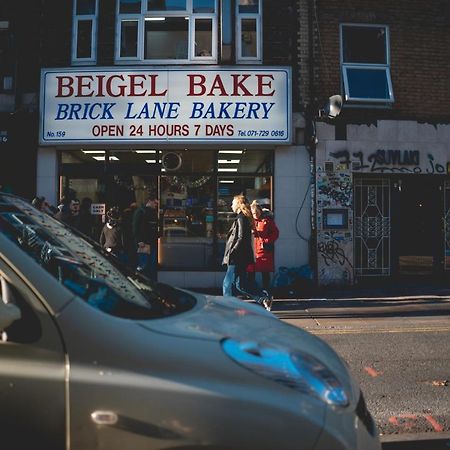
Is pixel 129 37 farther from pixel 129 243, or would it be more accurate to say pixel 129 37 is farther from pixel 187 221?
pixel 129 243

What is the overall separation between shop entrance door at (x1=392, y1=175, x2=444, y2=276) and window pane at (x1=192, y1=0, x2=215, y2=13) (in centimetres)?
586

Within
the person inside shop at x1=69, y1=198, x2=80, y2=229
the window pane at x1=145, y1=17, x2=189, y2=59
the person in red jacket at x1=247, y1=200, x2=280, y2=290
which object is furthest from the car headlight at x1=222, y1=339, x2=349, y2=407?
the window pane at x1=145, y1=17, x2=189, y2=59

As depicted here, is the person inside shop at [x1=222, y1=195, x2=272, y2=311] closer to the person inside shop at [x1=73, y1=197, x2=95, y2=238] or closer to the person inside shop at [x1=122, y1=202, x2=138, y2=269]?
the person inside shop at [x1=122, y1=202, x2=138, y2=269]

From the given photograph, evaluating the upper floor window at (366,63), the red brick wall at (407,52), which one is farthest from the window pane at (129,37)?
the upper floor window at (366,63)

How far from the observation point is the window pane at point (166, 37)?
11742 millimetres

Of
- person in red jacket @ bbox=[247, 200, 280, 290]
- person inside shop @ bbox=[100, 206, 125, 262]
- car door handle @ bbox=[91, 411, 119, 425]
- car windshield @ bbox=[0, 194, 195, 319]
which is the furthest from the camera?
person inside shop @ bbox=[100, 206, 125, 262]

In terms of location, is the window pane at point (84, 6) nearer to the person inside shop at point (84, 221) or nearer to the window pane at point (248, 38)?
the window pane at point (248, 38)

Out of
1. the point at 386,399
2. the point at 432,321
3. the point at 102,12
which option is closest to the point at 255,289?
the point at 432,321

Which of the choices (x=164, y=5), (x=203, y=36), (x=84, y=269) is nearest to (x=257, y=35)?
(x=203, y=36)

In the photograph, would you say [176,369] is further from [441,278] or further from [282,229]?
[441,278]

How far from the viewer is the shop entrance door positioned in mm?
11969

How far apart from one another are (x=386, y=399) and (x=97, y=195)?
342 inches

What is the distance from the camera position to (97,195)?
11.6 metres

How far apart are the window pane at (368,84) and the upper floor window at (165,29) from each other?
3323 millimetres
